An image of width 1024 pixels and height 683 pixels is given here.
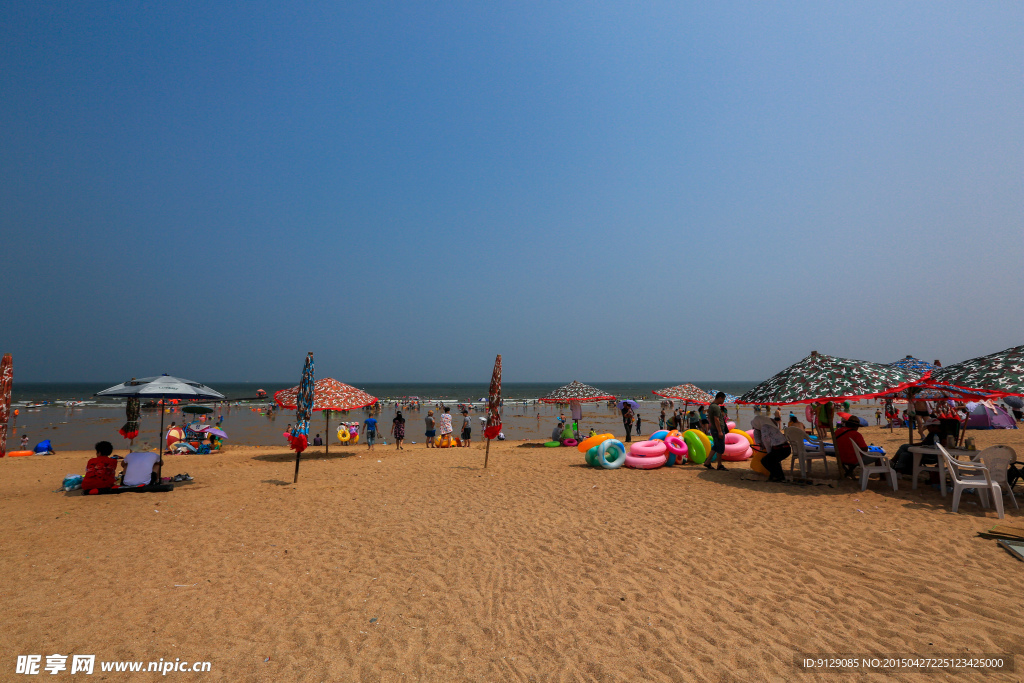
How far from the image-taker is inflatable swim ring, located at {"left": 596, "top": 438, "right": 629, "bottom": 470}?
38.8 feet

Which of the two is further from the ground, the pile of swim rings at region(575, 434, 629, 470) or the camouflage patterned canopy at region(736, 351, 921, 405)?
the camouflage patterned canopy at region(736, 351, 921, 405)

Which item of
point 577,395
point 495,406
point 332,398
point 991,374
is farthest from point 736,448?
point 332,398

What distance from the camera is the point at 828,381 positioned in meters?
8.70

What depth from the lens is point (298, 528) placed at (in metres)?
7.06

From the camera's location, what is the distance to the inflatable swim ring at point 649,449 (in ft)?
38.7

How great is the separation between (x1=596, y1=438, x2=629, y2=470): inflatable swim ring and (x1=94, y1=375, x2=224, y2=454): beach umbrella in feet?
29.4

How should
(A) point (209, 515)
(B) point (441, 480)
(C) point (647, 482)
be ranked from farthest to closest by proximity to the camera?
(B) point (441, 480) → (C) point (647, 482) → (A) point (209, 515)

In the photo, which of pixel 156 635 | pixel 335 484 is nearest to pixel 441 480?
pixel 335 484

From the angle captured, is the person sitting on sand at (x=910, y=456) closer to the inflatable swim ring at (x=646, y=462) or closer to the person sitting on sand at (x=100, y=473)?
the inflatable swim ring at (x=646, y=462)

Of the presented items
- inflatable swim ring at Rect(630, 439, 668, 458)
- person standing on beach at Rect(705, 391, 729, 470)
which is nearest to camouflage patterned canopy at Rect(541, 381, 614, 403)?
inflatable swim ring at Rect(630, 439, 668, 458)

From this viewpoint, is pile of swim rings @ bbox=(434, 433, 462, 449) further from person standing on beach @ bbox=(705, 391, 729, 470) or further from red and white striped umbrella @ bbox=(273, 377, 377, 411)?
person standing on beach @ bbox=(705, 391, 729, 470)

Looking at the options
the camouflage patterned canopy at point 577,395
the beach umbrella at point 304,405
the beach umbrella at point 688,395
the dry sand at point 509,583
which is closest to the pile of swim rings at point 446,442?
the camouflage patterned canopy at point 577,395

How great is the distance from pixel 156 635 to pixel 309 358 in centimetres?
674

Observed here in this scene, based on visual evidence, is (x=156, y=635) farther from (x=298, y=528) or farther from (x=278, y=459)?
(x=278, y=459)
